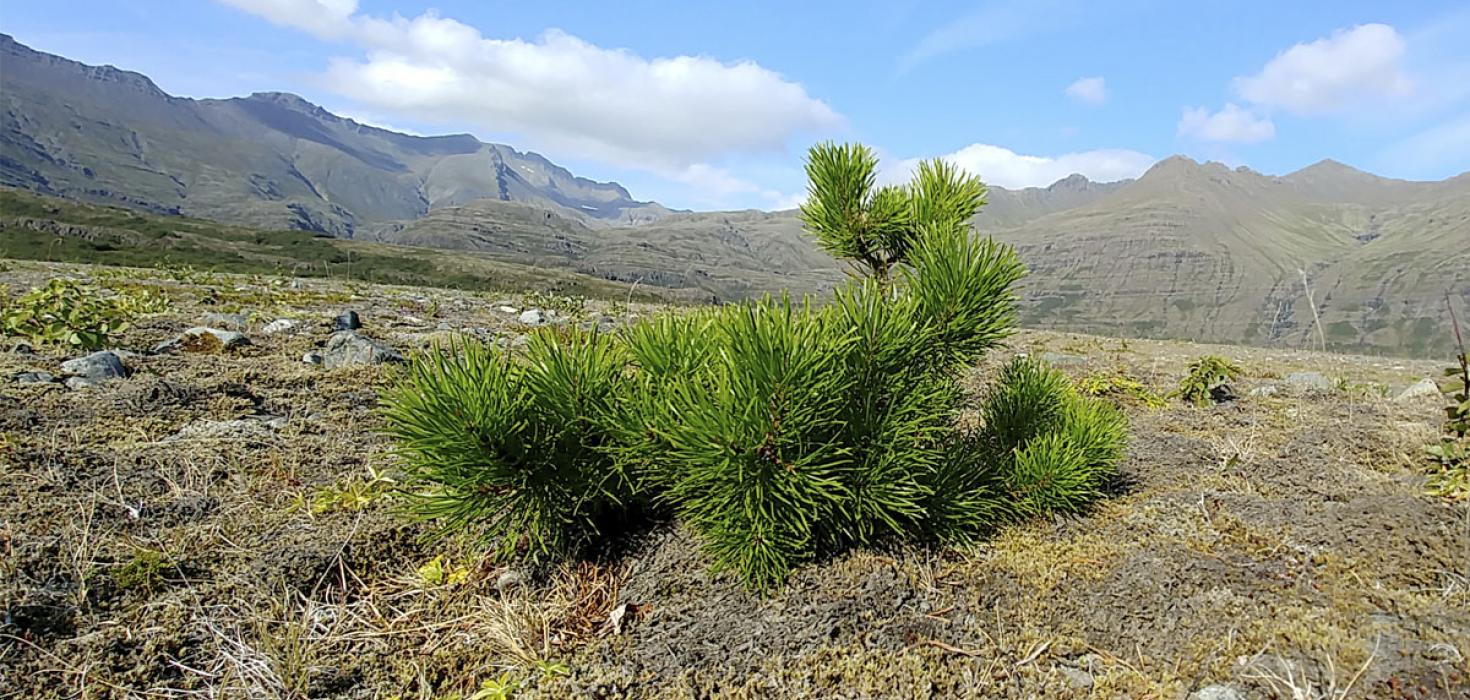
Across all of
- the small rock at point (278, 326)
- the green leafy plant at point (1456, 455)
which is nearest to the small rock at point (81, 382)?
the small rock at point (278, 326)

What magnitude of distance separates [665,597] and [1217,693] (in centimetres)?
198

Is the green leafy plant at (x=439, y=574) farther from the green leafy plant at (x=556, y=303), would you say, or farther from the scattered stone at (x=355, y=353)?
the green leafy plant at (x=556, y=303)

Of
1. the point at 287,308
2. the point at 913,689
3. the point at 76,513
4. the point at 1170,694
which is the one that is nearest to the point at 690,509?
the point at 913,689

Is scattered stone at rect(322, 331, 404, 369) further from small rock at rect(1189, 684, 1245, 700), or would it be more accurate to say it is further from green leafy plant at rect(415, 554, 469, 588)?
small rock at rect(1189, 684, 1245, 700)

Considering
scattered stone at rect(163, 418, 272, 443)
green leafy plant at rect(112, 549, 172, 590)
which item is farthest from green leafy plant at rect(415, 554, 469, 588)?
scattered stone at rect(163, 418, 272, 443)

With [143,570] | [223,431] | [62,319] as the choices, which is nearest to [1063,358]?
[223,431]

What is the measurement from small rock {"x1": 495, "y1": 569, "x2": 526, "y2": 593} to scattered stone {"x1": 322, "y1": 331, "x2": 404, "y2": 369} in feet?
15.3

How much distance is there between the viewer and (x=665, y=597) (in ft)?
10.1

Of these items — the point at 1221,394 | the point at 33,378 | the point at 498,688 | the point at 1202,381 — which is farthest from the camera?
the point at 1221,394

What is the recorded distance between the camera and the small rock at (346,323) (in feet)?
30.8

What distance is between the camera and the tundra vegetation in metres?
2.69

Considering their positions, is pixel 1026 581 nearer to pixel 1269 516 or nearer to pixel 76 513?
pixel 1269 516

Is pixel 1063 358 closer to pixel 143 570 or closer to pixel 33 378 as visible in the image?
pixel 143 570

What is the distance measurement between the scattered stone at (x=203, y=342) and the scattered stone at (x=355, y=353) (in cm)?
96
